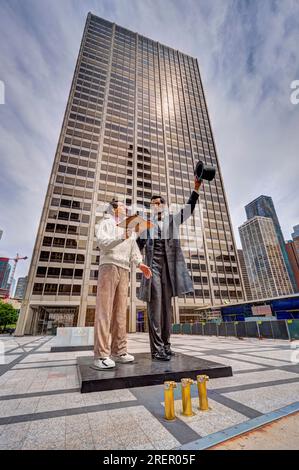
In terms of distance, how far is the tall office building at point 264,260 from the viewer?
12012 centimetres

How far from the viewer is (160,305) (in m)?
3.52

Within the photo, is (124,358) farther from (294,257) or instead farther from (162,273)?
(294,257)

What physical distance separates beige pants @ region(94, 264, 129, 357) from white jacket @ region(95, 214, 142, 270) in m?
0.11

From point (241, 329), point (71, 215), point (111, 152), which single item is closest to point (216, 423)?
point (241, 329)

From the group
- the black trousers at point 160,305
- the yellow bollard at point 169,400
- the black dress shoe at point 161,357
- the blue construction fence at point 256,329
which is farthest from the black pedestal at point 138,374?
the blue construction fence at point 256,329

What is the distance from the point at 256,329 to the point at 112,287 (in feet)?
45.5

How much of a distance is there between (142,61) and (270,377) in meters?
71.4

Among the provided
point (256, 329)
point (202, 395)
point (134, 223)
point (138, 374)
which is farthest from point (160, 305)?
point (256, 329)

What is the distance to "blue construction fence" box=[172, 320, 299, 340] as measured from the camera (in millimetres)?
11406

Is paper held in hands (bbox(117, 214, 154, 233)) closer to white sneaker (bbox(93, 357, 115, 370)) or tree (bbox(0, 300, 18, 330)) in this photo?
white sneaker (bbox(93, 357, 115, 370))

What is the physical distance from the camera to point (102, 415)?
1725mm

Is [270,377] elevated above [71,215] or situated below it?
below

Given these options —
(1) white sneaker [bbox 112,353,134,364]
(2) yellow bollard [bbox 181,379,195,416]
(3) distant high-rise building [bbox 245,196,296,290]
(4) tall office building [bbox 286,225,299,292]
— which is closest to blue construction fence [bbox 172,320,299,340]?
(1) white sneaker [bbox 112,353,134,364]
